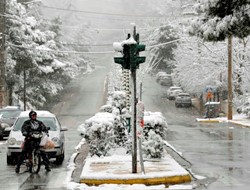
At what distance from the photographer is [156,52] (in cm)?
Answer: 8456

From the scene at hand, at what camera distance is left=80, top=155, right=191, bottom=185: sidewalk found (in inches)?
501

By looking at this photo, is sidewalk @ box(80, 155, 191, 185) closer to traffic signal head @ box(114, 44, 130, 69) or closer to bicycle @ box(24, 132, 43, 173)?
bicycle @ box(24, 132, 43, 173)

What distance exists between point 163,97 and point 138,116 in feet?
181

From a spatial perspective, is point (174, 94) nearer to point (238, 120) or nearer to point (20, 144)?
point (238, 120)

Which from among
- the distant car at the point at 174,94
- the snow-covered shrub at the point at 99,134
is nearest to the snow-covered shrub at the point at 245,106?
the distant car at the point at 174,94

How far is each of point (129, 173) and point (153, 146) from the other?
2922mm

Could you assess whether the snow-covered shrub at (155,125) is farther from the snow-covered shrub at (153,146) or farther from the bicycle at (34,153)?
the bicycle at (34,153)

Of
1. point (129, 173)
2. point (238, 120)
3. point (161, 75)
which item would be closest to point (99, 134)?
point (129, 173)

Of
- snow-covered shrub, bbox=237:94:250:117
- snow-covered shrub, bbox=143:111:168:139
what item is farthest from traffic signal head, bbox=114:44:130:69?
snow-covered shrub, bbox=237:94:250:117

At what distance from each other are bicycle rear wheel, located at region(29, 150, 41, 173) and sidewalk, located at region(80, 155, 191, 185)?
130 cm

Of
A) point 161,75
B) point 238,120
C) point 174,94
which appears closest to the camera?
point 238,120

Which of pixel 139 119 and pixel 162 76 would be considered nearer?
pixel 139 119

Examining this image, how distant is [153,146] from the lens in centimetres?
1642

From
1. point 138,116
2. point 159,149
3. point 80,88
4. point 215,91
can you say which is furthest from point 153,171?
point 80,88
